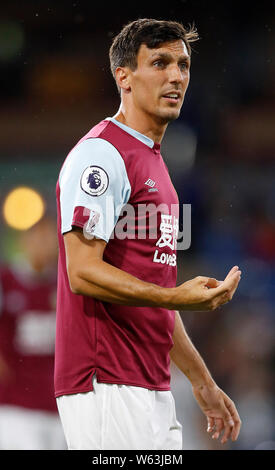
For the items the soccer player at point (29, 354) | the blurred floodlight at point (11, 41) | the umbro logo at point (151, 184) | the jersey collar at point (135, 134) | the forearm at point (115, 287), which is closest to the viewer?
the forearm at point (115, 287)

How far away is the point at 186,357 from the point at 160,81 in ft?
3.28

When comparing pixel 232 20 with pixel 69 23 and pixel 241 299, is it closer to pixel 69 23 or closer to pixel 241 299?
pixel 69 23

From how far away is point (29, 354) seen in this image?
182 inches

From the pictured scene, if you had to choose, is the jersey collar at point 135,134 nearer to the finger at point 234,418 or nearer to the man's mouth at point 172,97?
the man's mouth at point 172,97

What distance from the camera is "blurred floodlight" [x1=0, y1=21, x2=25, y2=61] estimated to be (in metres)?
8.24

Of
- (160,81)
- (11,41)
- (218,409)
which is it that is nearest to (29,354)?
(218,409)

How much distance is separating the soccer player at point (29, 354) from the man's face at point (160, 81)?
2429mm

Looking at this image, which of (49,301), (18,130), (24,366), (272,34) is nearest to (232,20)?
(272,34)

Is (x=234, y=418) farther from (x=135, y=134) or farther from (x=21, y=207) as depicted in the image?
(x=21, y=207)

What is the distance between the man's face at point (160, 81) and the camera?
2445 mm

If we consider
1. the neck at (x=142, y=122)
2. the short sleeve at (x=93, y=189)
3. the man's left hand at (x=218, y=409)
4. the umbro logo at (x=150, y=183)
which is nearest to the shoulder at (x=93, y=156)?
the short sleeve at (x=93, y=189)

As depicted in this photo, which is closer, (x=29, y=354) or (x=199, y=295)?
(x=199, y=295)

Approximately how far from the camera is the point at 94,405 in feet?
7.15

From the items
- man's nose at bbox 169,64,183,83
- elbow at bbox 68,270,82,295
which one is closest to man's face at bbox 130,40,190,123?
man's nose at bbox 169,64,183,83
